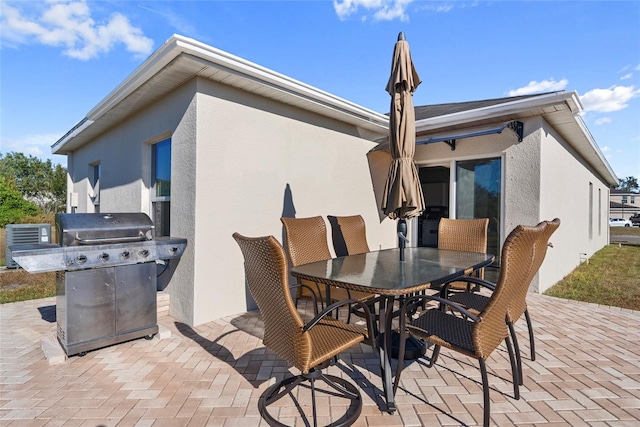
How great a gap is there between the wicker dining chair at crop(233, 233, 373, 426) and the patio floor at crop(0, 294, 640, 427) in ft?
0.44

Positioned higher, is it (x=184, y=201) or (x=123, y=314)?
(x=184, y=201)

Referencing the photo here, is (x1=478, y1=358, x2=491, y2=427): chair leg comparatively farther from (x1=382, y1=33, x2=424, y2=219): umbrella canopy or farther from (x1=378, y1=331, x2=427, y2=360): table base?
(x1=382, y1=33, x2=424, y2=219): umbrella canopy

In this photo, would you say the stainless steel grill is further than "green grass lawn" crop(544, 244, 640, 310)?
No

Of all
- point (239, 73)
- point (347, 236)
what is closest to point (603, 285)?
point (347, 236)

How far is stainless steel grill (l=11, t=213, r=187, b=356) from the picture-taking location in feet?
9.53

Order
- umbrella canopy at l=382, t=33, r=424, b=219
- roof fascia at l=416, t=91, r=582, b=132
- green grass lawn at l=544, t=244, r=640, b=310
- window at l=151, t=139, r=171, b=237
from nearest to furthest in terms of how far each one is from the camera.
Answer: umbrella canopy at l=382, t=33, r=424, b=219
roof fascia at l=416, t=91, r=582, b=132
window at l=151, t=139, r=171, b=237
green grass lawn at l=544, t=244, r=640, b=310

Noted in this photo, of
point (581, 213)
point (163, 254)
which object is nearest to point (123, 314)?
point (163, 254)

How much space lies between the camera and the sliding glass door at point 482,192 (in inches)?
224

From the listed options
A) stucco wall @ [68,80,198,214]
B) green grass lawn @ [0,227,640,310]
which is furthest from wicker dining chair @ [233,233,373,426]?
green grass lawn @ [0,227,640,310]

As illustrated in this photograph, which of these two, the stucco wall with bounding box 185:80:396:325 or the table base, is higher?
the stucco wall with bounding box 185:80:396:325

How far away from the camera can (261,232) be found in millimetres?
4555

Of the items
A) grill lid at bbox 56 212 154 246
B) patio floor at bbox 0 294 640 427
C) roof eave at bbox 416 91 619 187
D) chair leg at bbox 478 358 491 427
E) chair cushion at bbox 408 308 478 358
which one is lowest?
patio floor at bbox 0 294 640 427

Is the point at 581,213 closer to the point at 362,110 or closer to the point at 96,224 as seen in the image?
the point at 362,110

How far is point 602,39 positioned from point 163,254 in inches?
365
